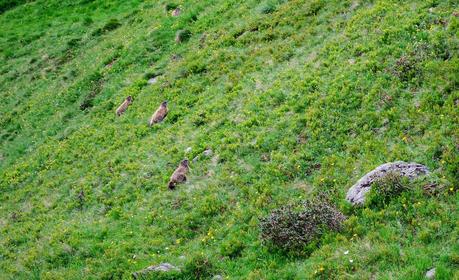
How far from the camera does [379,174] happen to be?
13977 mm

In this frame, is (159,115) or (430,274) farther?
(159,115)

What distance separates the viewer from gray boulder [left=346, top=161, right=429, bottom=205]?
1371 cm

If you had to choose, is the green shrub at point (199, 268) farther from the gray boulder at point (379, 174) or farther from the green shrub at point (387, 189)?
the green shrub at point (387, 189)

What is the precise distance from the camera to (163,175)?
20.1m

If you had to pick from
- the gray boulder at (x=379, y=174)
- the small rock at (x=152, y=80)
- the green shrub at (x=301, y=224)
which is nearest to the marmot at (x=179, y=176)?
the green shrub at (x=301, y=224)

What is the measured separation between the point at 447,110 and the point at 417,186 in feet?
11.8

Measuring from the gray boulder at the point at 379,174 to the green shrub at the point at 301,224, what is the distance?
70 cm

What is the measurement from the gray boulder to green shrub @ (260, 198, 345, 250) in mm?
704

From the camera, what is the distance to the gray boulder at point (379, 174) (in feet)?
45.0

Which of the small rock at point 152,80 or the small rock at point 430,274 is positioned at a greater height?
the small rock at point 152,80

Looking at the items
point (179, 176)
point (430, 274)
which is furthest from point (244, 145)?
point (430, 274)

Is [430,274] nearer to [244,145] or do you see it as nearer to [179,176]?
[244,145]

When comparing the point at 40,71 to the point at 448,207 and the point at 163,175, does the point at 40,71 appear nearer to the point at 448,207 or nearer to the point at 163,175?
the point at 163,175

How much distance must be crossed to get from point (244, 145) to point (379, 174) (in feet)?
21.4
